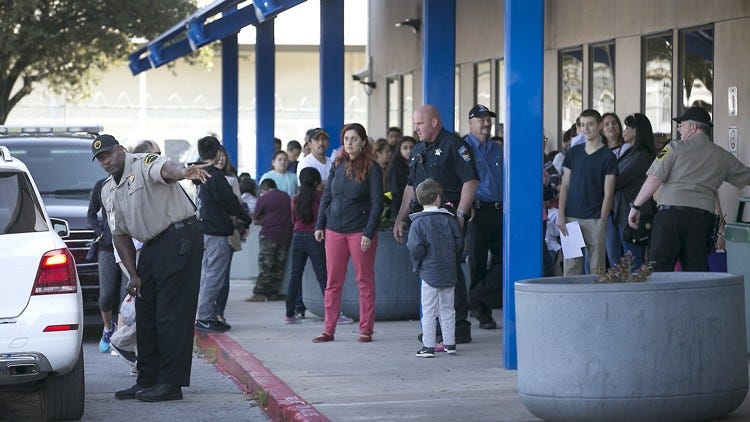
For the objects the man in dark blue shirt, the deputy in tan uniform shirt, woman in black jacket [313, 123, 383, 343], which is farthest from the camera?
the man in dark blue shirt

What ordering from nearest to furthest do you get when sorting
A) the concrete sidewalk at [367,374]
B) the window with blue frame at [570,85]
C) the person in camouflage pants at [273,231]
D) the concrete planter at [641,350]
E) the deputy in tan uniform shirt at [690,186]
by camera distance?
the concrete planter at [641,350]
the concrete sidewalk at [367,374]
the deputy in tan uniform shirt at [690,186]
the person in camouflage pants at [273,231]
the window with blue frame at [570,85]

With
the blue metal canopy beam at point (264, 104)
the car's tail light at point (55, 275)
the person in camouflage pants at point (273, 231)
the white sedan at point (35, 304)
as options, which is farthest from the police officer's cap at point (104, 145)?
the blue metal canopy beam at point (264, 104)

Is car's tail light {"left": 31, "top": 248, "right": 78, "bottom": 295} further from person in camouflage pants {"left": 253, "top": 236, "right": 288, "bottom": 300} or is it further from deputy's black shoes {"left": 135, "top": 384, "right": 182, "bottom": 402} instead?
person in camouflage pants {"left": 253, "top": 236, "right": 288, "bottom": 300}

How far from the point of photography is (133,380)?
36.7 feet

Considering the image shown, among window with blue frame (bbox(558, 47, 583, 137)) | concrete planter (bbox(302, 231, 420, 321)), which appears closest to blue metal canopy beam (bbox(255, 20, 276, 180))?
window with blue frame (bbox(558, 47, 583, 137))

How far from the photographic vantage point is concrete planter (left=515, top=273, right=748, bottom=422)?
291 inches

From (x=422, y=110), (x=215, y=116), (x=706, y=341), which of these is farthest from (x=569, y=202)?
(x=215, y=116)

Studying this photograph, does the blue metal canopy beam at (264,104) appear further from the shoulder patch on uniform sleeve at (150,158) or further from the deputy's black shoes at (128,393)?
the shoulder patch on uniform sleeve at (150,158)

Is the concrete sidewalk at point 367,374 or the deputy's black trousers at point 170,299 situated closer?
the concrete sidewalk at point 367,374

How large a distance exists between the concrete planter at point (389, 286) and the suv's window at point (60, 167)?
2.49 meters

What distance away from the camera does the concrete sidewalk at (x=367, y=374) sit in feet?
28.7

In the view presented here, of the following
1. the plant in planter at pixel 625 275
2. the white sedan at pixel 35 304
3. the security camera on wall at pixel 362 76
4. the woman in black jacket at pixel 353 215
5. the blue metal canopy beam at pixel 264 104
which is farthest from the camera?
the security camera on wall at pixel 362 76

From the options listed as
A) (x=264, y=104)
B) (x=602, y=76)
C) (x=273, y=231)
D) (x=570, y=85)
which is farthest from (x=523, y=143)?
(x=264, y=104)

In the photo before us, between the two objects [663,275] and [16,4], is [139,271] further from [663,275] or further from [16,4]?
[16,4]
